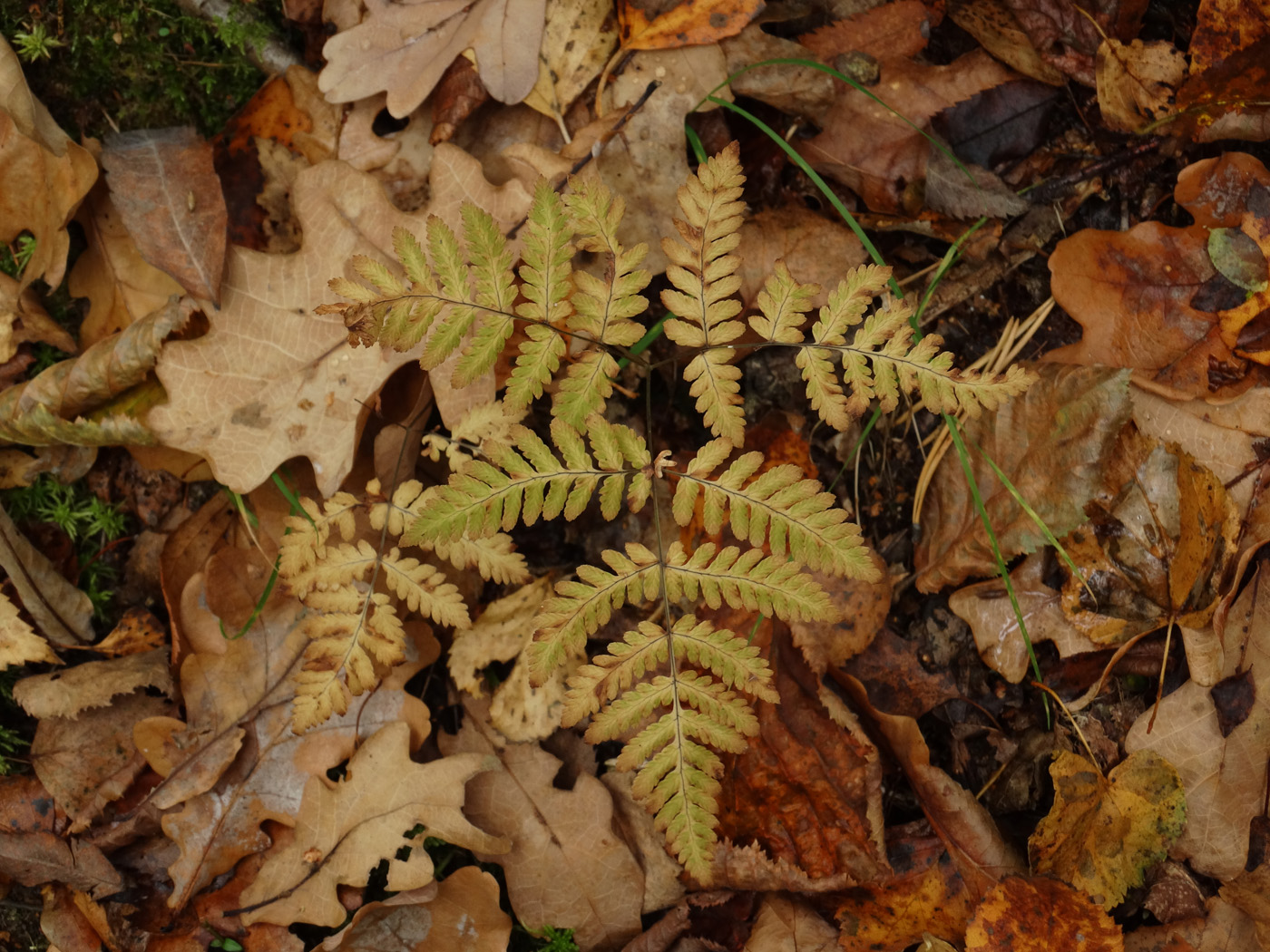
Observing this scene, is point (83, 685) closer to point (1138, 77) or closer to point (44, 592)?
point (44, 592)

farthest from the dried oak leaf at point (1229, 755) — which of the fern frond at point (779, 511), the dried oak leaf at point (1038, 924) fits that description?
the fern frond at point (779, 511)

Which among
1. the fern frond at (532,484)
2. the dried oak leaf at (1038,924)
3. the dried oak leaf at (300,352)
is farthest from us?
the dried oak leaf at (300,352)

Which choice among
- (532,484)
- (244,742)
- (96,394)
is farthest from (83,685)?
(532,484)

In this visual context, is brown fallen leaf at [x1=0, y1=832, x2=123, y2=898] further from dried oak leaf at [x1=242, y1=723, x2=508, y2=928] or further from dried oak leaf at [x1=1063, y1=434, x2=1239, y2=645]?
dried oak leaf at [x1=1063, y1=434, x2=1239, y2=645]

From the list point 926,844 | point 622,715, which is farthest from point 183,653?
point 926,844

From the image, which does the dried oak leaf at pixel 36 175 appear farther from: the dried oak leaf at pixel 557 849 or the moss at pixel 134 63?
the dried oak leaf at pixel 557 849

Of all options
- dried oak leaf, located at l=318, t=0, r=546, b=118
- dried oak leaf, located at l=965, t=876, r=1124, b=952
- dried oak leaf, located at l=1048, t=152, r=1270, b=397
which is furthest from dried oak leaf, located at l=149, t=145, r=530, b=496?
dried oak leaf, located at l=965, t=876, r=1124, b=952
